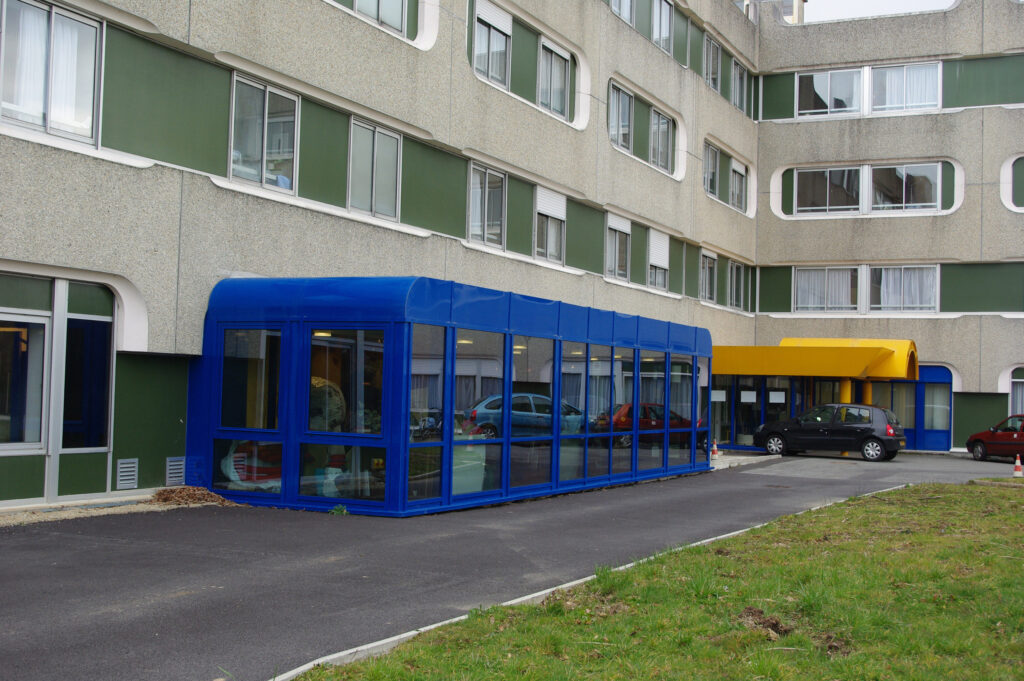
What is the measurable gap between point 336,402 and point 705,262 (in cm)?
2128

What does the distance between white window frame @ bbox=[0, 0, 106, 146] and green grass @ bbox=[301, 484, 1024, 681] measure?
8.35 m

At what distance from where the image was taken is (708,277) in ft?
109

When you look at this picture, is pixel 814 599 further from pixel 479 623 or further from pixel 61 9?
pixel 61 9

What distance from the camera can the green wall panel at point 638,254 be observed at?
27.5 meters

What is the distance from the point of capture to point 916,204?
117 ft

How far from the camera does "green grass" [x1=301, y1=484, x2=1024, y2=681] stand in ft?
20.4

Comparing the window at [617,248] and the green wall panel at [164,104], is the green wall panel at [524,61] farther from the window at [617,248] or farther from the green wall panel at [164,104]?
the green wall panel at [164,104]

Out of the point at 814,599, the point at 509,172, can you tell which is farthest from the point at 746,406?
the point at 814,599

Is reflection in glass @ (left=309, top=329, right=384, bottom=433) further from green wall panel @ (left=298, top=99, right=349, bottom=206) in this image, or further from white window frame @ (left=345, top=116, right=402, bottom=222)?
white window frame @ (left=345, top=116, right=402, bottom=222)

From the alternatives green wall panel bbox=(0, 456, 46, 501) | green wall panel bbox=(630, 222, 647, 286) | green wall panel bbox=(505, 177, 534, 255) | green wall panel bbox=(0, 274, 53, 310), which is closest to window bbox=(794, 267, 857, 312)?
green wall panel bbox=(630, 222, 647, 286)

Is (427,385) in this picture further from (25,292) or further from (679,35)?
(679,35)

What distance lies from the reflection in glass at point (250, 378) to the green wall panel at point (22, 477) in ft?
7.98

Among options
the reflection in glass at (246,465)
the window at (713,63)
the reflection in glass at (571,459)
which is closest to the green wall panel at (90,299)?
the reflection in glass at (246,465)

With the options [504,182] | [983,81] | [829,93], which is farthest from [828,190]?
[504,182]
